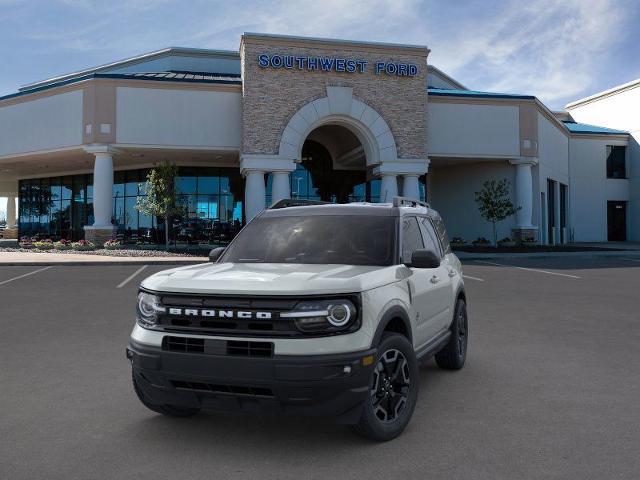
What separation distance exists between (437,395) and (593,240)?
138 feet

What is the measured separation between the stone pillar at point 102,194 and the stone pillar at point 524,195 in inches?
864

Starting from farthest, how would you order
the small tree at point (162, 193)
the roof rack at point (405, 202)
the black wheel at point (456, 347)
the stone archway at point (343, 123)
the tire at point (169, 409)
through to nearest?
the stone archway at point (343, 123)
the small tree at point (162, 193)
the black wheel at point (456, 347)
the roof rack at point (405, 202)
the tire at point (169, 409)

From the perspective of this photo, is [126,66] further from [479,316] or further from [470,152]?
[479,316]

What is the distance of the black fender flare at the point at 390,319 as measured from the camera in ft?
13.0

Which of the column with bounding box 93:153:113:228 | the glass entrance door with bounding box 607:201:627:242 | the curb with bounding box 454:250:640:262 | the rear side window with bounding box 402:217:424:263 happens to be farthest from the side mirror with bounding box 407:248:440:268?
the glass entrance door with bounding box 607:201:627:242

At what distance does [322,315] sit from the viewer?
3.77 m

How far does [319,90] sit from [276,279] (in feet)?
84.7

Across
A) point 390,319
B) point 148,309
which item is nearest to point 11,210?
point 148,309

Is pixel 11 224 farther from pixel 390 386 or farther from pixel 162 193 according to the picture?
pixel 390 386

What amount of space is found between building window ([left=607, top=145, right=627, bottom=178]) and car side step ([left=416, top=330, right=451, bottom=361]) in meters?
43.2

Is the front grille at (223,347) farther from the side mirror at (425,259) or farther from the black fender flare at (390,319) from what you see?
the side mirror at (425,259)

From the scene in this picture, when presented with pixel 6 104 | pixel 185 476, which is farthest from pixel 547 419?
pixel 6 104

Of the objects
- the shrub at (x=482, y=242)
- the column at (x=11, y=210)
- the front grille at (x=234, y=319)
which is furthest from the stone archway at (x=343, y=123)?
the column at (x=11, y=210)

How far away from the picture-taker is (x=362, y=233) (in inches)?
202
